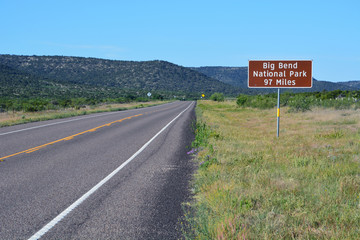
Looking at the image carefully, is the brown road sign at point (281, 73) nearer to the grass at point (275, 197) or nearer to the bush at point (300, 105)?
the grass at point (275, 197)

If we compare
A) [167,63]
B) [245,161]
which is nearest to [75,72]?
[167,63]

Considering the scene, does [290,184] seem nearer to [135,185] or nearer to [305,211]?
[305,211]

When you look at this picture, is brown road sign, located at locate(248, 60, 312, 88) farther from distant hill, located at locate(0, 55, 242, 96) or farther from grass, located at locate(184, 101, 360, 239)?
distant hill, located at locate(0, 55, 242, 96)

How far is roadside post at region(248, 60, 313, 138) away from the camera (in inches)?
529

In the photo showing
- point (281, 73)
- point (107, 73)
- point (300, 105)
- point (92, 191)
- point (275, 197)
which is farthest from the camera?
point (107, 73)

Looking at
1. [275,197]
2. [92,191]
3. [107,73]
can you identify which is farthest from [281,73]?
[107,73]

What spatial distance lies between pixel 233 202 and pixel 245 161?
342 centimetres

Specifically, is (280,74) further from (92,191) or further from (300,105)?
(300,105)

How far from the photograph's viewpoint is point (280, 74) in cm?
1366

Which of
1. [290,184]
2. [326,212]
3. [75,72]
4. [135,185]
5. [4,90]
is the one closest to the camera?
[326,212]

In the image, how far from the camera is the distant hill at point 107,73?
402 feet

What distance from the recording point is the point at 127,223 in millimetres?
4699

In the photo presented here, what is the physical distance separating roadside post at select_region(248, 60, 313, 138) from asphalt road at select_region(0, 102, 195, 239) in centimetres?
479

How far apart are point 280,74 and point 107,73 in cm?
12782
